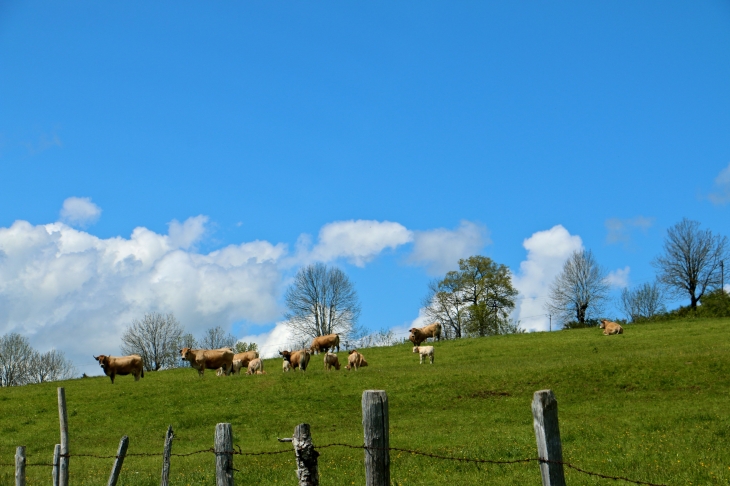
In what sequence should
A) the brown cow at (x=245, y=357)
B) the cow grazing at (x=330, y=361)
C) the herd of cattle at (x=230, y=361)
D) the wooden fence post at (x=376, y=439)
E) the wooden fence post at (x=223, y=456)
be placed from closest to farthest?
the wooden fence post at (x=376, y=439)
the wooden fence post at (x=223, y=456)
the cow grazing at (x=330, y=361)
the herd of cattle at (x=230, y=361)
the brown cow at (x=245, y=357)

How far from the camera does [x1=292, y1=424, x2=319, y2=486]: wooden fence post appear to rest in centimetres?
629

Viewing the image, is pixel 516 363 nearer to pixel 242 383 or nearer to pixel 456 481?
pixel 242 383

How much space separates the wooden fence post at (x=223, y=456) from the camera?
696cm

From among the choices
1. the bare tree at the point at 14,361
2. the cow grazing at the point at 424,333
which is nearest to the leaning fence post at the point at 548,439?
the cow grazing at the point at 424,333

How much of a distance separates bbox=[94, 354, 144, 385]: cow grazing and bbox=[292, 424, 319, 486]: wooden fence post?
3626cm

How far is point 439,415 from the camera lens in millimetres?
25125

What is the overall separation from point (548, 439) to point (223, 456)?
3.22 metres

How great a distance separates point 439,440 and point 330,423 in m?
6.80

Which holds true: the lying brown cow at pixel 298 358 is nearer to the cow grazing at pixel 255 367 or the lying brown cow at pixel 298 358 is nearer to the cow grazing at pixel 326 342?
the cow grazing at pixel 255 367

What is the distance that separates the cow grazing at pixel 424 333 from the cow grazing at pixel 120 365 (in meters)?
20.2

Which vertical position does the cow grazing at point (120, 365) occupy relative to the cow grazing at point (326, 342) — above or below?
below

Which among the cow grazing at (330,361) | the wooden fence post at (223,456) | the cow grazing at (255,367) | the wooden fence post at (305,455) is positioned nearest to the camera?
the wooden fence post at (305,455)

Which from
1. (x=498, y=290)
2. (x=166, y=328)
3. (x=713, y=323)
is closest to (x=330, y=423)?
(x=713, y=323)

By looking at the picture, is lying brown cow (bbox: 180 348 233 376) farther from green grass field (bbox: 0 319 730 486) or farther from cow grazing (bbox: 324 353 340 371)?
cow grazing (bbox: 324 353 340 371)
